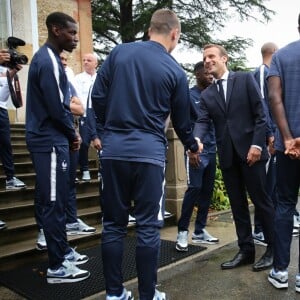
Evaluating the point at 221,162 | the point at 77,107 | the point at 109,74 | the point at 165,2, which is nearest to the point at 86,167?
the point at 77,107

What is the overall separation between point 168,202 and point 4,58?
2.92 metres

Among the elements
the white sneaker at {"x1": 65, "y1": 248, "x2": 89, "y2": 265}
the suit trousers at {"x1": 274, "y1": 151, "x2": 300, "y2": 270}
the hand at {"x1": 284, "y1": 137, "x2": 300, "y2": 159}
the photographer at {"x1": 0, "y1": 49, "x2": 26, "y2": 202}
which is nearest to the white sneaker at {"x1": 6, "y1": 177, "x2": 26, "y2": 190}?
the photographer at {"x1": 0, "y1": 49, "x2": 26, "y2": 202}

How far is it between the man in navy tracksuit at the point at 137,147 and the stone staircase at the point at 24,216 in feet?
5.24

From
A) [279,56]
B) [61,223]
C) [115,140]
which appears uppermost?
[279,56]

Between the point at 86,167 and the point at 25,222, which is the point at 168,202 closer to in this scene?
the point at 86,167

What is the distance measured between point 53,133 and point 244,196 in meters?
1.91

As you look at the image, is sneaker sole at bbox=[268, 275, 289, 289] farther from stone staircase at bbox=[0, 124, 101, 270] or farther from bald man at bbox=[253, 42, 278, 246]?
stone staircase at bbox=[0, 124, 101, 270]

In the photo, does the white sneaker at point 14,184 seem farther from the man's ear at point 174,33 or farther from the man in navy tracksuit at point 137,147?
the man's ear at point 174,33

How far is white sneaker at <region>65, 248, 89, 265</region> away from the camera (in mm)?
3773

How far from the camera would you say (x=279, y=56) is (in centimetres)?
318

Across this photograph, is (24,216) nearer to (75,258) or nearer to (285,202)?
(75,258)

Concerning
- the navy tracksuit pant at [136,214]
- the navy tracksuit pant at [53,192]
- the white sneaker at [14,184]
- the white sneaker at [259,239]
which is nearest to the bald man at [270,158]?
the white sneaker at [259,239]

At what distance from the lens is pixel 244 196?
12.9ft

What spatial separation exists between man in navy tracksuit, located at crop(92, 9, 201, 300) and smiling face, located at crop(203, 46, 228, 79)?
3.82ft
